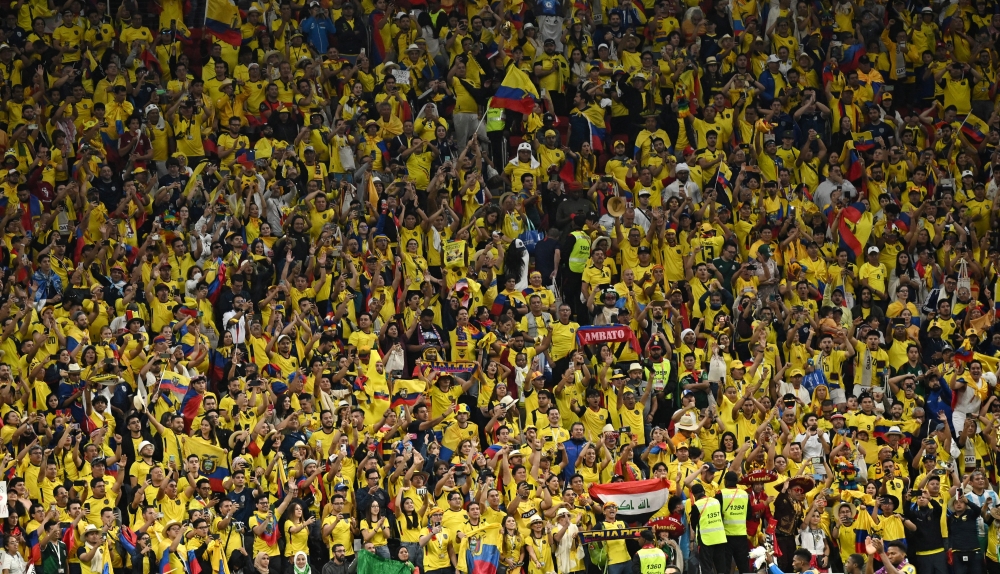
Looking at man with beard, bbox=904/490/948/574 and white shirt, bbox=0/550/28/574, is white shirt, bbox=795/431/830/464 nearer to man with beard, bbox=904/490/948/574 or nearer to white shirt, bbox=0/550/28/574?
man with beard, bbox=904/490/948/574

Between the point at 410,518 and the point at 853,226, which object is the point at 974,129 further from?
the point at 410,518

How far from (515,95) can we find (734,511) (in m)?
8.35

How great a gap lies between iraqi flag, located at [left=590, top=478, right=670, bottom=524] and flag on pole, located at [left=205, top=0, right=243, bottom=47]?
32.9 ft

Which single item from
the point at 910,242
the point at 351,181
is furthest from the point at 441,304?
the point at 910,242

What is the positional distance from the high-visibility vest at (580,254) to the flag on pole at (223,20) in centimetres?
630

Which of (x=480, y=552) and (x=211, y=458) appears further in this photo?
(x=211, y=458)

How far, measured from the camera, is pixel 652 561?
21688 millimetres

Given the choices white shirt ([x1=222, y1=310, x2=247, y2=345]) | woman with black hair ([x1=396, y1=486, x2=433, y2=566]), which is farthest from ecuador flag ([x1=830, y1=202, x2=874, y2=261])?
white shirt ([x1=222, y1=310, x2=247, y2=345])

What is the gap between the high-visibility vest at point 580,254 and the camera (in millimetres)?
26188

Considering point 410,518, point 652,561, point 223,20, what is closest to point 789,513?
point 652,561

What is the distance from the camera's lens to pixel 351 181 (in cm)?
2734

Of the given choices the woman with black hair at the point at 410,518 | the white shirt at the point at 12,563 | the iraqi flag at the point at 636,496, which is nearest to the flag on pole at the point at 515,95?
the iraqi flag at the point at 636,496

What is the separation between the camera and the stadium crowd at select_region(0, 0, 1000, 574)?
72.6ft

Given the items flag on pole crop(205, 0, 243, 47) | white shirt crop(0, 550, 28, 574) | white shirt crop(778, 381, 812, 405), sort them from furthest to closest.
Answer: flag on pole crop(205, 0, 243, 47)
white shirt crop(778, 381, 812, 405)
white shirt crop(0, 550, 28, 574)
